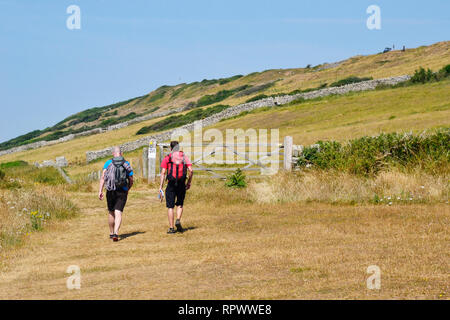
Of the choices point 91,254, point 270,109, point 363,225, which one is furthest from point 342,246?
point 270,109

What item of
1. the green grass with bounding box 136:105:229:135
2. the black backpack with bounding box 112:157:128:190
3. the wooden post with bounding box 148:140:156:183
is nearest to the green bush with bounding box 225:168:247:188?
the wooden post with bounding box 148:140:156:183

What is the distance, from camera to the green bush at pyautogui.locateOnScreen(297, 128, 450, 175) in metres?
17.0

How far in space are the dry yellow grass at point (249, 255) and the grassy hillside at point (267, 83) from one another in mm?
46175

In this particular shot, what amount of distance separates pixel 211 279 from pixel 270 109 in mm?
47375

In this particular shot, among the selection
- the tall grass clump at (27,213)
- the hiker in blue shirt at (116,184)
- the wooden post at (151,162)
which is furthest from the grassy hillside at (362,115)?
the hiker in blue shirt at (116,184)

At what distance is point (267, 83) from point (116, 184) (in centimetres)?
8062

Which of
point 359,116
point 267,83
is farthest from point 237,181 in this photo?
point 267,83

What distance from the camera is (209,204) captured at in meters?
15.7

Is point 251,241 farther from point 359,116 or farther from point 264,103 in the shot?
point 264,103

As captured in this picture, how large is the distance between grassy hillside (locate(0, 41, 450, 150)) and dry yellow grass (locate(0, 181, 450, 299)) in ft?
151

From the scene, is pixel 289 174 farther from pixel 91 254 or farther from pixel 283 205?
pixel 91 254

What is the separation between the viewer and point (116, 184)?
11102 mm

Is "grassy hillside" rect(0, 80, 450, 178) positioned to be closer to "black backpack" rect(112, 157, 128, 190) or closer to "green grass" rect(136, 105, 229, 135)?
"green grass" rect(136, 105, 229, 135)

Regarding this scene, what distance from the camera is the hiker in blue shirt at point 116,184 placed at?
11.1m
